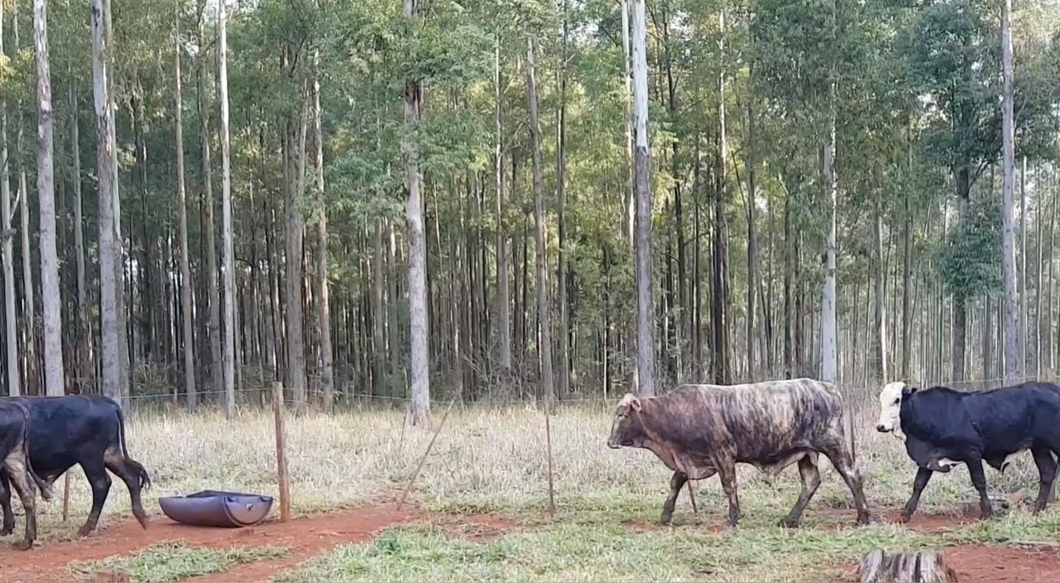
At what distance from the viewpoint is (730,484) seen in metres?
9.55

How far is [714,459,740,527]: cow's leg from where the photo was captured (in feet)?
31.0

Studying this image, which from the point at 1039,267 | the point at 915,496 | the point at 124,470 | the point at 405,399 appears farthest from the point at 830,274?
the point at 1039,267

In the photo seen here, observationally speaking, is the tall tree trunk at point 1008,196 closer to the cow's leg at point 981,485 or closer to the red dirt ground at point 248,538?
the cow's leg at point 981,485

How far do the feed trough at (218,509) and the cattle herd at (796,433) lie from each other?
28.2 inches

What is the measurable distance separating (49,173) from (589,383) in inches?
785

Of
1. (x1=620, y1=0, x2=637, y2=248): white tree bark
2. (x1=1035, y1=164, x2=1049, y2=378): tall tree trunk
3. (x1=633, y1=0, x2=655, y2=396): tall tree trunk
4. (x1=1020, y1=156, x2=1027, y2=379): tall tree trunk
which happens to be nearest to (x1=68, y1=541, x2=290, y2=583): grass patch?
(x1=633, y1=0, x2=655, y2=396): tall tree trunk

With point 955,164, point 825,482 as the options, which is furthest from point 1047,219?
point 825,482

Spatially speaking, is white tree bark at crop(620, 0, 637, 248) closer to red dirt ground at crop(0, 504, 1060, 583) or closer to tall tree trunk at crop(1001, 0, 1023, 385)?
tall tree trunk at crop(1001, 0, 1023, 385)

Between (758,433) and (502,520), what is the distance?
2.55 metres

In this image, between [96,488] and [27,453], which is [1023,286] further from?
[27,453]

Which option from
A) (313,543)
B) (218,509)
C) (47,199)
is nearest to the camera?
(313,543)

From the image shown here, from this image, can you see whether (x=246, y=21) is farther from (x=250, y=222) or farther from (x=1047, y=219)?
(x=1047, y=219)

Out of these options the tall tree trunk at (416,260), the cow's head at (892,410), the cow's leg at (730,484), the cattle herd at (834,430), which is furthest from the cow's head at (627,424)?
the tall tree trunk at (416,260)

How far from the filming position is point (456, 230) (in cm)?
3194
